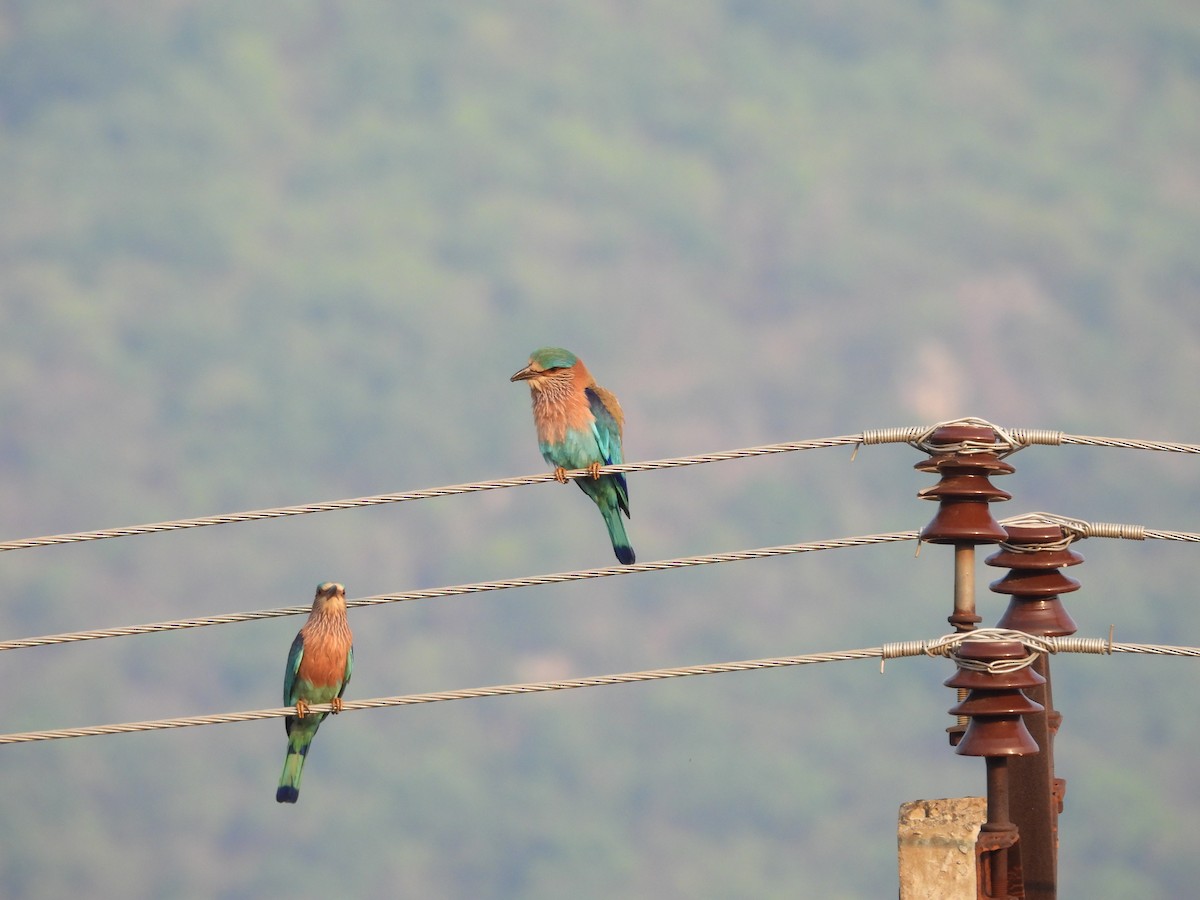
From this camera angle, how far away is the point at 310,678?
379 inches

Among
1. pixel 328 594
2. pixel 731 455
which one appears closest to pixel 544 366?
pixel 328 594

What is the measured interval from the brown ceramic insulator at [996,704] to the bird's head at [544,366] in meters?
5.53

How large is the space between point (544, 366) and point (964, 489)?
5.20 m

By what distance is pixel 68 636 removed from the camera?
651 cm

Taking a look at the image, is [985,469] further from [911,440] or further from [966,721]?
[966,721]

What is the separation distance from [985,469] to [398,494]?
2.25 metres

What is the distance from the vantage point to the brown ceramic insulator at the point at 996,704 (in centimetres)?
534

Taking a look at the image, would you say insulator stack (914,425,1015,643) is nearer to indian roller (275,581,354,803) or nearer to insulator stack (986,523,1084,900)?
insulator stack (986,523,1084,900)

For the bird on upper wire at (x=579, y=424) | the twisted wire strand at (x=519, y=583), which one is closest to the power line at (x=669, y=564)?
the twisted wire strand at (x=519, y=583)

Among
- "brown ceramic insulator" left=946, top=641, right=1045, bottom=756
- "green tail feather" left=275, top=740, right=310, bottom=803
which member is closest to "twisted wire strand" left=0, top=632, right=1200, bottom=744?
"brown ceramic insulator" left=946, top=641, right=1045, bottom=756

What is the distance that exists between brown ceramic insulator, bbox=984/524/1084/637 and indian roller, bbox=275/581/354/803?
453cm

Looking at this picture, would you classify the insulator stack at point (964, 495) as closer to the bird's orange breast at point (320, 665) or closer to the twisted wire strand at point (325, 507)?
the twisted wire strand at point (325, 507)

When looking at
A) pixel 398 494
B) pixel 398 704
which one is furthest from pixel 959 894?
pixel 398 494

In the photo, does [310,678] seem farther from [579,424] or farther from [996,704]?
[996,704]
